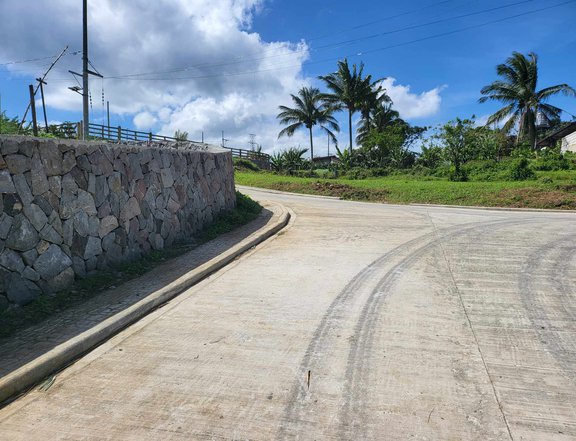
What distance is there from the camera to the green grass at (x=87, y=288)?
186 inches

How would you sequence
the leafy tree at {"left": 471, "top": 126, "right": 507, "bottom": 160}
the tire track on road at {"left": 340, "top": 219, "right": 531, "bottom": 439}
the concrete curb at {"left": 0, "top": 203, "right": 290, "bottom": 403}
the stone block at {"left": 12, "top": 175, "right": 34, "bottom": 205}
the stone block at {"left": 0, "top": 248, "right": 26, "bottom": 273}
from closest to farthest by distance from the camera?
the tire track on road at {"left": 340, "top": 219, "right": 531, "bottom": 439} < the concrete curb at {"left": 0, "top": 203, "right": 290, "bottom": 403} < the stone block at {"left": 0, "top": 248, "right": 26, "bottom": 273} < the stone block at {"left": 12, "top": 175, "right": 34, "bottom": 205} < the leafy tree at {"left": 471, "top": 126, "right": 507, "bottom": 160}

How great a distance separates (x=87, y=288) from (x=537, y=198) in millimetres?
17474

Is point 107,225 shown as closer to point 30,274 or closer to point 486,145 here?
point 30,274

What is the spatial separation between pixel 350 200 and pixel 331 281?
14363mm

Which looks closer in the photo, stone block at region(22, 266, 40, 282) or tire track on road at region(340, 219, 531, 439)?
tire track on road at region(340, 219, 531, 439)

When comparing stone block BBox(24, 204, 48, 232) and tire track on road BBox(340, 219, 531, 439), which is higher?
stone block BBox(24, 204, 48, 232)

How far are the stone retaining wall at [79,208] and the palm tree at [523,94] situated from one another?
3978 centimetres

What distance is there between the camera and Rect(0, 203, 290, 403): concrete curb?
3600 mm

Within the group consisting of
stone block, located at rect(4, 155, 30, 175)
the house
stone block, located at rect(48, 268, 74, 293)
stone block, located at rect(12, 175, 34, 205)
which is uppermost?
the house

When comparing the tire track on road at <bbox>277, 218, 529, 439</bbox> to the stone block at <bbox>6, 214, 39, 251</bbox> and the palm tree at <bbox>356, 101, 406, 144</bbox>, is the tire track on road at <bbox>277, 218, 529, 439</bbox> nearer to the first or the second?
the stone block at <bbox>6, 214, 39, 251</bbox>

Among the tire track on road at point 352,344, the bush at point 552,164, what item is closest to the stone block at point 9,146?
the tire track on road at point 352,344

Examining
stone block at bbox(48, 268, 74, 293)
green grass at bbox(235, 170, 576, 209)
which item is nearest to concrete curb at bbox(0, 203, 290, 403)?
stone block at bbox(48, 268, 74, 293)

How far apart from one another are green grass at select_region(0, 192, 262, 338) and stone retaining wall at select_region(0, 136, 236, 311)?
4.7 inches

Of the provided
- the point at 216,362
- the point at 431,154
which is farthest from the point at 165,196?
the point at 431,154
